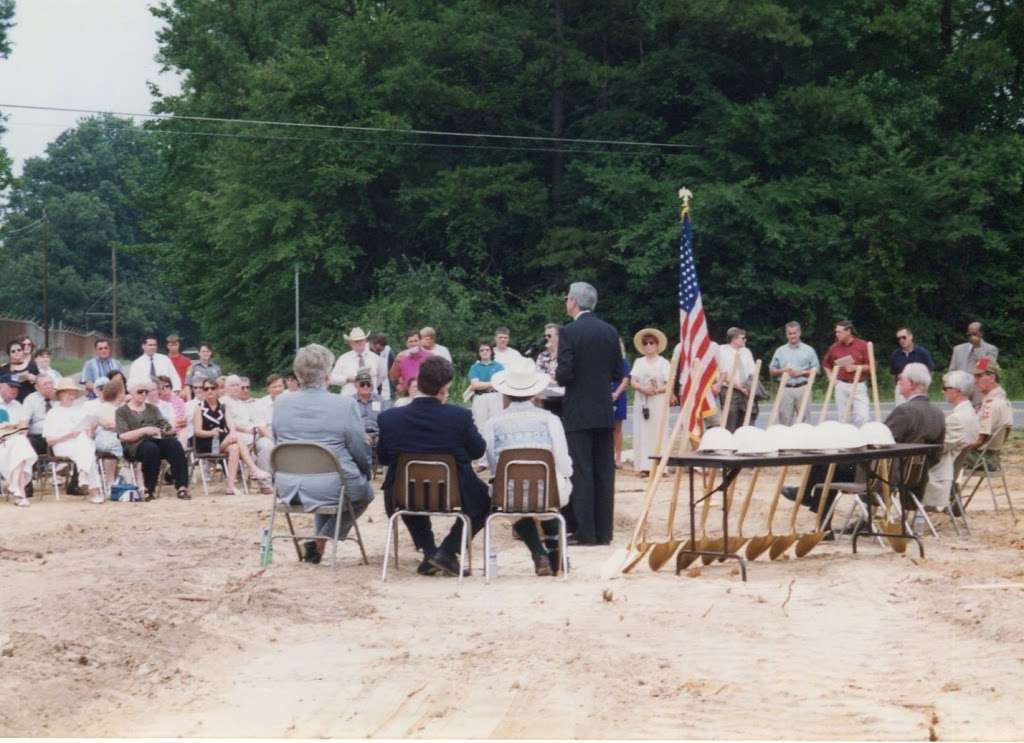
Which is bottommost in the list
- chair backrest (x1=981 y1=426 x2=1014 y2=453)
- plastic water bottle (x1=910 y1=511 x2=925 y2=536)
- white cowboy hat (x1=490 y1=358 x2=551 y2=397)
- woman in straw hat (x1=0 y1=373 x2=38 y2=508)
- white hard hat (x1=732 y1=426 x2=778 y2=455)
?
plastic water bottle (x1=910 y1=511 x2=925 y2=536)

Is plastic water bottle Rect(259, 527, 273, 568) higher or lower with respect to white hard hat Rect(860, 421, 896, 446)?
lower

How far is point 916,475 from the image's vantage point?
12406 mm

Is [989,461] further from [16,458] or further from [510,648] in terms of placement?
[16,458]

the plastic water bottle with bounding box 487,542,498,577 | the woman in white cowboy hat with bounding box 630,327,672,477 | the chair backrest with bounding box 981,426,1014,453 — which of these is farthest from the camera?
the woman in white cowboy hat with bounding box 630,327,672,477

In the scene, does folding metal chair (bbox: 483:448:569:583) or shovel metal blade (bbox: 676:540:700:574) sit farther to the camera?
shovel metal blade (bbox: 676:540:700:574)

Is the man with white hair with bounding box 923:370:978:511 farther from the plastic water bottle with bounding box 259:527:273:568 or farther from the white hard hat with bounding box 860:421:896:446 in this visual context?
the plastic water bottle with bounding box 259:527:273:568

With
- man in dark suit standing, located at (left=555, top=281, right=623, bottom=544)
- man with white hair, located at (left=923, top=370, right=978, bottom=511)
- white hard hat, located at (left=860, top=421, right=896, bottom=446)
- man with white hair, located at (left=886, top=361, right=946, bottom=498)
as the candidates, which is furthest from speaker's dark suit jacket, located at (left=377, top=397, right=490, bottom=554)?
man with white hair, located at (left=923, top=370, right=978, bottom=511)

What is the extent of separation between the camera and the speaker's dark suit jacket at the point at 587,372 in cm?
1241

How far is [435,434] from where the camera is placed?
10.5 metres

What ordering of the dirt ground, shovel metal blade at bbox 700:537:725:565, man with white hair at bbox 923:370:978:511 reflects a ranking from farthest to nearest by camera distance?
1. man with white hair at bbox 923:370:978:511
2. shovel metal blade at bbox 700:537:725:565
3. the dirt ground

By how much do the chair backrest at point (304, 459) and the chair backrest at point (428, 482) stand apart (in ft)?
1.88

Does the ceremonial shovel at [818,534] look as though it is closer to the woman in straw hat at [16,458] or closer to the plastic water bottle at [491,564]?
the plastic water bottle at [491,564]

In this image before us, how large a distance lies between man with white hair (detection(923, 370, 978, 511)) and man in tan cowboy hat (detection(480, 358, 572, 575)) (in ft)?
12.5

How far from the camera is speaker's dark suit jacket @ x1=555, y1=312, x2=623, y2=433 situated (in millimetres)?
12406
